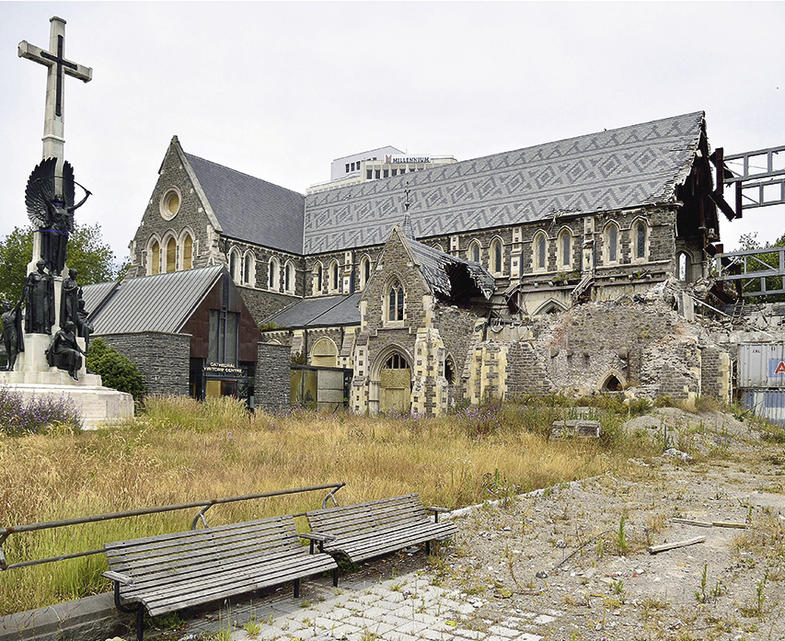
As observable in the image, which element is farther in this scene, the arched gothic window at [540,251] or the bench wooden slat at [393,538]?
the arched gothic window at [540,251]

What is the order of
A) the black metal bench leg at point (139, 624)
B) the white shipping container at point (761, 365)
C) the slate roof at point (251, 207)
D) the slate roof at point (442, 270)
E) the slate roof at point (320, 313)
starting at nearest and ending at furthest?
the black metal bench leg at point (139, 624) < the white shipping container at point (761, 365) < the slate roof at point (442, 270) < the slate roof at point (320, 313) < the slate roof at point (251, 207)

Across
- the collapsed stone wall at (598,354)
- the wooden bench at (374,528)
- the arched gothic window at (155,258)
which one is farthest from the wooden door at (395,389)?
the wooden bench at (374,528)

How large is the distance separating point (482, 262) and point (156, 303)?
1691cm

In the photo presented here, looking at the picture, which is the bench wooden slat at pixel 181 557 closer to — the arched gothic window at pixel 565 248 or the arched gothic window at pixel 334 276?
the arched gothic window at pixel 565 248

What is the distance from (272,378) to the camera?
24203 mm

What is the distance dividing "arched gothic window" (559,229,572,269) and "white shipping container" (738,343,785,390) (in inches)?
331

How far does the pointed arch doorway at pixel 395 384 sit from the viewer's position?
1061 inches

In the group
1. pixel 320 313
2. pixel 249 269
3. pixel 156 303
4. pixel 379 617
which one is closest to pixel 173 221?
pixel 249 269

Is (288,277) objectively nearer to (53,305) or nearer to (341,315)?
(341,315)

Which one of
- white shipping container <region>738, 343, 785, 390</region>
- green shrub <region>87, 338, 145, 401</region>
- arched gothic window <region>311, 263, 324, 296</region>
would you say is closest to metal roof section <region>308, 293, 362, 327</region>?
arched gothic window <region>311, 263, 324, 296</region>

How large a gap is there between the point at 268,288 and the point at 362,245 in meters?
5.70

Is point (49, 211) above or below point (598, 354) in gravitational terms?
above

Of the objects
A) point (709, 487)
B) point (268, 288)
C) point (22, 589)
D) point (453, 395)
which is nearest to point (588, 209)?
A: point (453, 395)

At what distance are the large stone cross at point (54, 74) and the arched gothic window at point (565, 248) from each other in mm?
21803
